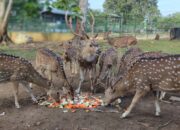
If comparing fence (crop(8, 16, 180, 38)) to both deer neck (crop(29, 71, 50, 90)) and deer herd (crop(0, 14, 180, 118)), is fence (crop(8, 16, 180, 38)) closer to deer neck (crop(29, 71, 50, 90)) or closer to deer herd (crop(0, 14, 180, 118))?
deer herd (crop(0, 14, 180, 118))

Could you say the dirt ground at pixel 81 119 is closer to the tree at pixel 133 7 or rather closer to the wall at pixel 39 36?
the wall at pixel 39 36

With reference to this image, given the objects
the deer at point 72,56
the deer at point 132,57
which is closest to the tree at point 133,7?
the deer at point 72,56

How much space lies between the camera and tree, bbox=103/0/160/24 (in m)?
67.9

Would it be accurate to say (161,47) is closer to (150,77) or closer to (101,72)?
(101,72)

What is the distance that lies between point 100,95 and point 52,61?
4.11 feet

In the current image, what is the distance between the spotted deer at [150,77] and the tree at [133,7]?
58.8 m

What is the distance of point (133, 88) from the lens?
7207mm

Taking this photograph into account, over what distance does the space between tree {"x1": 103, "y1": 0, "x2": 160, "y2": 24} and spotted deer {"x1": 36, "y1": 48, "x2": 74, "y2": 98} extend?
5691 centimetres

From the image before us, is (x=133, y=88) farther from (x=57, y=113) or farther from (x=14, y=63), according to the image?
(x=14, y=63)

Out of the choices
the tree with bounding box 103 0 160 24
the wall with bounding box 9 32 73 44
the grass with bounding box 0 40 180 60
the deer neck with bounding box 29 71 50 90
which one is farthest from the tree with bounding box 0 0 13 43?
the tree with bounding box 103 0 160 24

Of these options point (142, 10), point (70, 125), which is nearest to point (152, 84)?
point (70, 125)

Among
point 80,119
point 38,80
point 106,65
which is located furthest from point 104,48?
point 80,119

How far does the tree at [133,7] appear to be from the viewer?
6794 cm

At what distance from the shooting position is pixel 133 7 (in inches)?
2687
